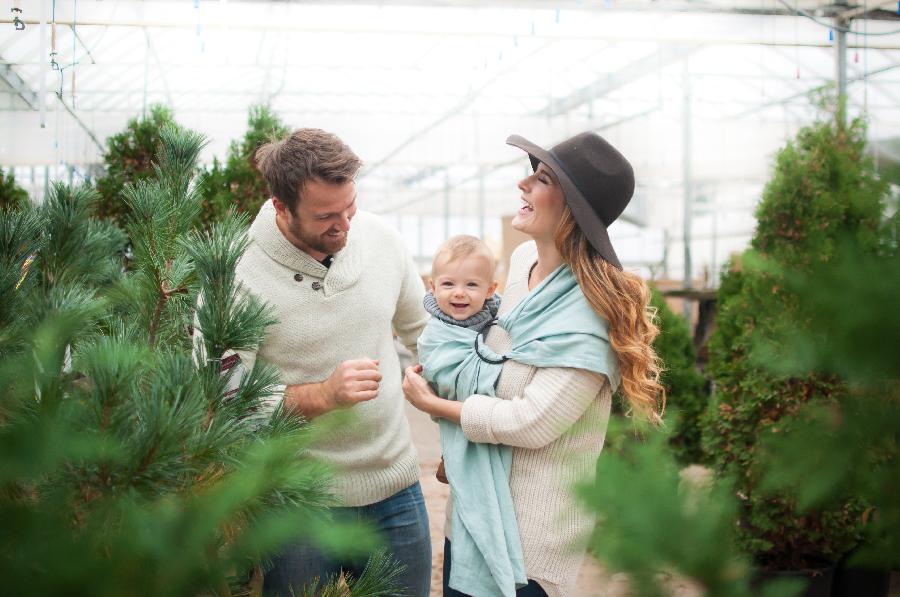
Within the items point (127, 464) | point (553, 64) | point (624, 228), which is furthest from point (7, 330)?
point (624, 228)

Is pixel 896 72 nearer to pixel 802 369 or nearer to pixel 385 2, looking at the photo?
pixel 385 2

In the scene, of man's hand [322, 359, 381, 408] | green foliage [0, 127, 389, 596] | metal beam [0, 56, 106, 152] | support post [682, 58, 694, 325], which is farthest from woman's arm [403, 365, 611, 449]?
support post [682, 58, 694, 325]

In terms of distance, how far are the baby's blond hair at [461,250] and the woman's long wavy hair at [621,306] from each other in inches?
10.7

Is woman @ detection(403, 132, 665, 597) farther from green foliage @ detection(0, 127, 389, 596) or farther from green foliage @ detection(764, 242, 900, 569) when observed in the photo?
green foliage @ detection(764, 242, 900, 569)

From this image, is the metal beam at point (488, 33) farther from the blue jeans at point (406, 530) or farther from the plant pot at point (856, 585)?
the blue jeans at point (406, 530)

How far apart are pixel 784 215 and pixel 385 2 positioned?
3.42 meters

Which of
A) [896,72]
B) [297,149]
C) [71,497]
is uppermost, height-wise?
[896,72]

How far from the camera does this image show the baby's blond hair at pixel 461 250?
1.75 m

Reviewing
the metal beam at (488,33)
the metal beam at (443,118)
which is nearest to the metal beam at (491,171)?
the metal beam at (443,118)

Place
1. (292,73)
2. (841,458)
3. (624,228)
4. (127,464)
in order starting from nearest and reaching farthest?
(841,458)
(127,464)
(292,73)
(624,228)

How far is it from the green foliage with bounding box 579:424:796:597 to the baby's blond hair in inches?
54.9

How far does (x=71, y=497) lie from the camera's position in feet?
1.54

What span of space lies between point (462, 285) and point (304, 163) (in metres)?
0.43

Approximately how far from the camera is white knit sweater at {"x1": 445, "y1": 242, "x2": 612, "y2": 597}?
144cm
